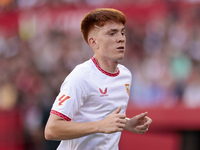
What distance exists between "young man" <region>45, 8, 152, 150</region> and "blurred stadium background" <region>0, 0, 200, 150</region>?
11.4 feet

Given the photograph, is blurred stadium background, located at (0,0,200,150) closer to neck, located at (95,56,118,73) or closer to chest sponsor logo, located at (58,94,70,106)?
neck, located at (95,56,118,73)

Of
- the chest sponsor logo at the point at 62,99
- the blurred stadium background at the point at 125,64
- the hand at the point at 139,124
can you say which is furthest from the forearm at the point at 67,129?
the blurred stadium background at the point at 125,64

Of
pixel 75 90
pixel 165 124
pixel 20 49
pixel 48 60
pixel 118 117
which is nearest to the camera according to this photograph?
pixel 118 117

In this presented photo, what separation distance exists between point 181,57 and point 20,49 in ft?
17.5

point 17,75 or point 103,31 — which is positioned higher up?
point 103,31

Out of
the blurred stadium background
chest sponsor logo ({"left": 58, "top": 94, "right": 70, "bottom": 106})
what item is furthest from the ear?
the blurred stadium background

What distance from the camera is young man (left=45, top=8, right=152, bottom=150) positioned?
10.9 ft

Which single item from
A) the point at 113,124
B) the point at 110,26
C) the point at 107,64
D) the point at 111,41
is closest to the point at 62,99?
the point at 113,124

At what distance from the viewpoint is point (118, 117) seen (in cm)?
321

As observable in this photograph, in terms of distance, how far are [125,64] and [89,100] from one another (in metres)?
6.09

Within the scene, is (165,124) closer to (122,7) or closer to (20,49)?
(122,7)

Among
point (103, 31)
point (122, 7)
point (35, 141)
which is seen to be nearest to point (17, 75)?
point (35, 141)

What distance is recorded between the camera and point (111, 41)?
3.78m

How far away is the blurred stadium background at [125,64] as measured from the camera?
24.7ft
